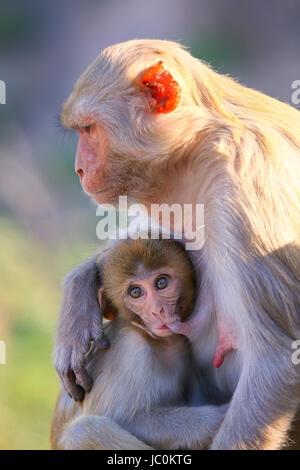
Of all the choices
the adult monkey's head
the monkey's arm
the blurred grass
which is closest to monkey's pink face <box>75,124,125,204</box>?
the adult monkey's head

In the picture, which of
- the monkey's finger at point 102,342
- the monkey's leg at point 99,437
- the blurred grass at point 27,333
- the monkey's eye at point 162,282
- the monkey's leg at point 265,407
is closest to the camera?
the monkey's leg at point 265,407

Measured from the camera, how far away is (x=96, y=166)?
2.89 m

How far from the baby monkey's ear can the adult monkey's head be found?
1.37 ft

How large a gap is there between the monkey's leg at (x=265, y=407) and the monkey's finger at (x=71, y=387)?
2.23 feet

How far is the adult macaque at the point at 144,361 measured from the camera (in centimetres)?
271

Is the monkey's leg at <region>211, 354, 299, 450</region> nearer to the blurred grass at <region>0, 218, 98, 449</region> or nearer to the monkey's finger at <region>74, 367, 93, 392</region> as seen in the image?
the monkey's finger at <region>74, 367, 93, 392</region>

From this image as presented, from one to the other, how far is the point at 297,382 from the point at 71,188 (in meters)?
5.60

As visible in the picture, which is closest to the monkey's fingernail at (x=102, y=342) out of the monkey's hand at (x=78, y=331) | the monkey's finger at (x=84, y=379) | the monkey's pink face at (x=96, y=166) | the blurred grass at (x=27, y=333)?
the monkey's hand at (x=78, y=331)

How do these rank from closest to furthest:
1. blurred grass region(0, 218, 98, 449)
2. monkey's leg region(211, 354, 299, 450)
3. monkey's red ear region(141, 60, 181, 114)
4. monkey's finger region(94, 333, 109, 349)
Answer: monkey's leg region(211, 354, 299, 450) < monkey's red ear region(141, 60, 181, 114) < monkey's finger region(94, 333, 109, 349) < blurred grass region(0, 218, 98, 449)

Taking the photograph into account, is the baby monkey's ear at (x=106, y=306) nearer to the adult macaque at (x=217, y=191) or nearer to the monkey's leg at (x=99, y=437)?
the adult macaque at (x=217, y=191)

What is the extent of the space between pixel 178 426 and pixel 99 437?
0.28m

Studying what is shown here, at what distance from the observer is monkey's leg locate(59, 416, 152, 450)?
263 cm

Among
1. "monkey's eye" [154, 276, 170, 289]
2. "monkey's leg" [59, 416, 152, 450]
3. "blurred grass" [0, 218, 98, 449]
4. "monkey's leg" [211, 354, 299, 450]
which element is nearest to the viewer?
"monkey's leg" [211, 354, 299, 450]

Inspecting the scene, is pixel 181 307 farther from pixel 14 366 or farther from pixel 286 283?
pixel 14 366
